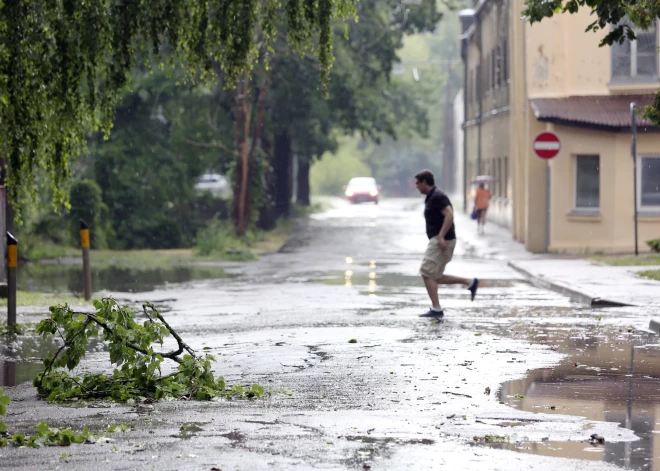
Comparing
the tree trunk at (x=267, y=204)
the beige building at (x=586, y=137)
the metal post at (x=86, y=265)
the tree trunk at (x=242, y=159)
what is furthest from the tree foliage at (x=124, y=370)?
the tree trunk at (x=267, y=204)

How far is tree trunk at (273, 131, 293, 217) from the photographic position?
156ft

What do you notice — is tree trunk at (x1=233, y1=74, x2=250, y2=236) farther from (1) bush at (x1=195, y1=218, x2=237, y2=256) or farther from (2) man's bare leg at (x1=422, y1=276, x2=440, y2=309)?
(2) man's bare leg at (x1=422, y1=276, x2=440, y2=309)

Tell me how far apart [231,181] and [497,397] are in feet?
91.9

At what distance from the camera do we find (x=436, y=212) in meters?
16.4

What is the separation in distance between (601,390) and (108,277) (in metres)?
16.9

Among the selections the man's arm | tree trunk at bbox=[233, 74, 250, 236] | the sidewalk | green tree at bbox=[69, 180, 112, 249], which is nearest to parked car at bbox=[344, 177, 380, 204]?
tree trunk at bbox=[233, 74, 250, 236]

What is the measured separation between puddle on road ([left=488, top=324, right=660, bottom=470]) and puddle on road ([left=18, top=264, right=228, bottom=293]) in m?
10.8

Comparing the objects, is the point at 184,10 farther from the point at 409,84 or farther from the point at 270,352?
the point at 409,84

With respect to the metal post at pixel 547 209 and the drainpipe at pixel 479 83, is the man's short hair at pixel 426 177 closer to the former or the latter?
the metal post at pixel 547 209

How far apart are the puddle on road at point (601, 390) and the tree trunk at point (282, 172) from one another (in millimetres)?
32589

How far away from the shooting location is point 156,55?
12.3 metres

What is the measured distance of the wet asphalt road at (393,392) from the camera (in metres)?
7.35

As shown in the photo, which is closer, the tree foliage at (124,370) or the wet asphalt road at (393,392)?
the wet asphalt road at (393,392)

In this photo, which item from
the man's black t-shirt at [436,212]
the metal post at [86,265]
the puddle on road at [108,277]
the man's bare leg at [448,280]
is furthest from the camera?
the puddle on road at [108,277]
